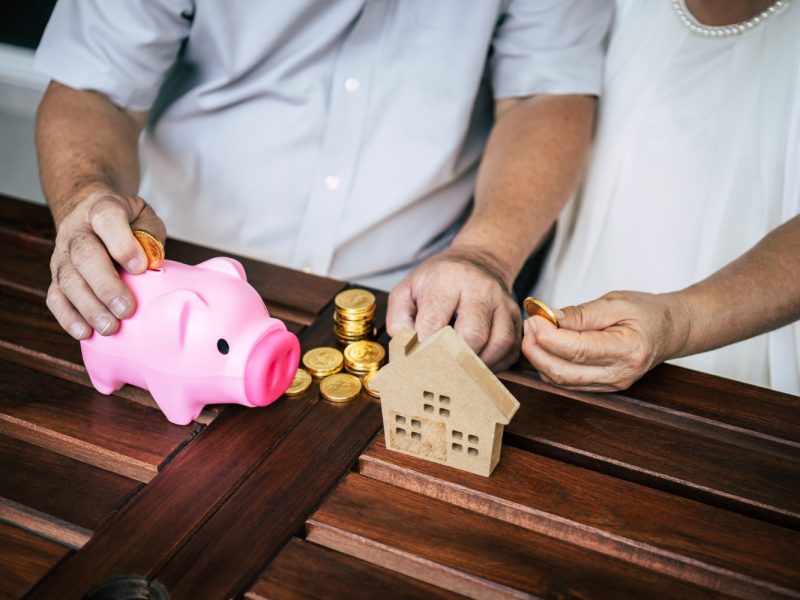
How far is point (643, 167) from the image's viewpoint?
129cm

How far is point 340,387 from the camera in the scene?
33.3 inches

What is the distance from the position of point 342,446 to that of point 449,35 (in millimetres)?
792

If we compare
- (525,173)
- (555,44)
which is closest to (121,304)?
(525,173)

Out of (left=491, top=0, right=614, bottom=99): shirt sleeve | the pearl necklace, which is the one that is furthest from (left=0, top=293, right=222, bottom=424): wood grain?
the pearl necklace

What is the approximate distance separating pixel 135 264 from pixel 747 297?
29.4 inches

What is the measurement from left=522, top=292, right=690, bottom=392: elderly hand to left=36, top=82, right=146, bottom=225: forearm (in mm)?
629

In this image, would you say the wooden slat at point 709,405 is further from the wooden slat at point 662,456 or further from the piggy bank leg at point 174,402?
the piggy bank leg at point 174,402

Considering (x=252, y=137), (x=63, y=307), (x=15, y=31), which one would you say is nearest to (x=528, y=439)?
(x=63, y=307)

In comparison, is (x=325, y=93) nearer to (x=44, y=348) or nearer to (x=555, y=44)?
(x=555, y=44)

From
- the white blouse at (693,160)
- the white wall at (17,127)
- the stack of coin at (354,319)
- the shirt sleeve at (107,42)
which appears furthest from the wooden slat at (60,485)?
the white wall at (17,127)

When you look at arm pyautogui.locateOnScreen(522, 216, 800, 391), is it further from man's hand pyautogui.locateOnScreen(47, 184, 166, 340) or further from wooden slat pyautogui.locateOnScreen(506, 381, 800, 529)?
man's hand pyautogui.locateOnScreen(47, 184, 166, 340)

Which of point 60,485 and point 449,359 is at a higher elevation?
point 449,359

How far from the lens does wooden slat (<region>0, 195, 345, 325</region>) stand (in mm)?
989

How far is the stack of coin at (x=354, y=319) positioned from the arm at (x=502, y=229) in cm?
3
